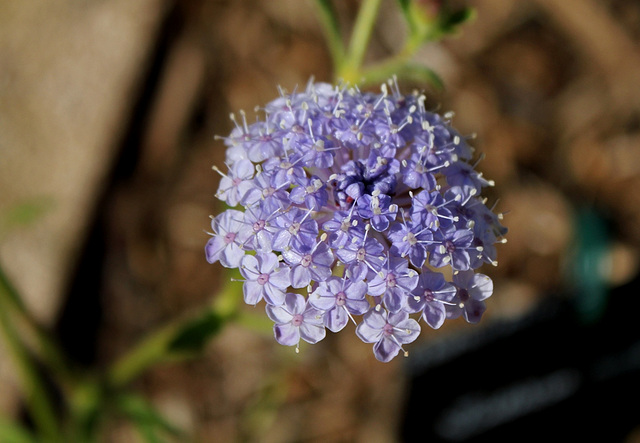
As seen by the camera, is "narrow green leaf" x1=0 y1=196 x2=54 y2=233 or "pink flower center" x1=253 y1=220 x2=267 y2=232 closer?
"pink flower center" x1=253 y1=220 x2=267 y2=232

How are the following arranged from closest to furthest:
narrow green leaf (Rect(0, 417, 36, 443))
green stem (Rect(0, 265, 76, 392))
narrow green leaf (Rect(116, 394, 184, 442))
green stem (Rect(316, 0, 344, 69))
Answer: green stem (Rect(0, 265, 76, 392)) < green stem (Rect(316, 0, 344, 69)) < narrow green leaf (Rect(116, 394, 184, 442)) < narrow green leaf (Rect(0, 417, 36, 443))

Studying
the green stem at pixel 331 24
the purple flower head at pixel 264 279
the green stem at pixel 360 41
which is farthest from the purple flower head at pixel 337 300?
the green stem at pixel 331 24

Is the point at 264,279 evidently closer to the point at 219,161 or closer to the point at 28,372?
the point at 28,372

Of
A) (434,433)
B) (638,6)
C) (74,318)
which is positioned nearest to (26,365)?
(74,318)

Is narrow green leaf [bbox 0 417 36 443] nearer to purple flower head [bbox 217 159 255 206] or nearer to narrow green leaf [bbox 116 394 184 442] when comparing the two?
narrow green leaf [bbox 116 394 184 442]

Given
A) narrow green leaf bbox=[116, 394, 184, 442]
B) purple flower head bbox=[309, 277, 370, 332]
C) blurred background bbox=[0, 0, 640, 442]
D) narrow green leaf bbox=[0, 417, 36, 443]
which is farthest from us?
blurred background bbox=[0, 0, 640, 442]

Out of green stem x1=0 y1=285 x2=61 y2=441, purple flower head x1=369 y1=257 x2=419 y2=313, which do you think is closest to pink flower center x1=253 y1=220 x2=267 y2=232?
purple flower head x1=369 y1=257 x2=419 y2=313

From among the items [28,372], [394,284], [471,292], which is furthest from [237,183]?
[28,372]
